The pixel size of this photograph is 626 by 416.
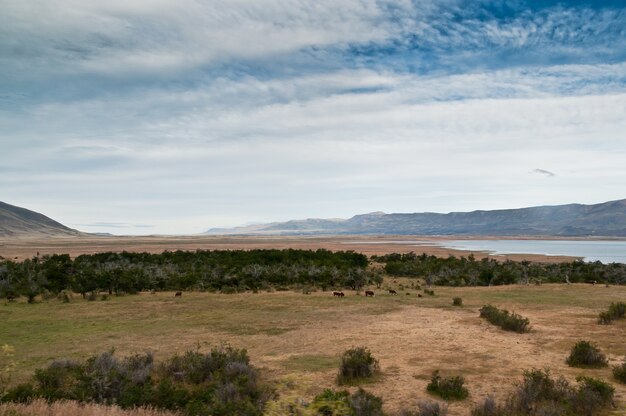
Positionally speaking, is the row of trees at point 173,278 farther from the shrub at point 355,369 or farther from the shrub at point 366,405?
the shrub at point 366,405

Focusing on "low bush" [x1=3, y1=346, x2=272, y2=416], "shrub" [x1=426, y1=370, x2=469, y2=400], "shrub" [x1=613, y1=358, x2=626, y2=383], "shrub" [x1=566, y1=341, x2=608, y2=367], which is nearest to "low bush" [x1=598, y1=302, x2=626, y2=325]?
"shrub" [x1=566, y1=341, x2=608, y2=367]

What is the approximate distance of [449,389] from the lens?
10070 millimetres

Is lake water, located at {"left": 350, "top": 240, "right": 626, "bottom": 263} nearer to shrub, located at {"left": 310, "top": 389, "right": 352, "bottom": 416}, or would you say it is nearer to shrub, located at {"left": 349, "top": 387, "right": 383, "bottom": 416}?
shrub, located at {"left": 349, "top": 387, "right": 383, "bottom": 416}

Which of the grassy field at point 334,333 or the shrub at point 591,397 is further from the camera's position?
the grassy field at point 334,333

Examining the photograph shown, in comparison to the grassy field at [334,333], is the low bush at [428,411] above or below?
above

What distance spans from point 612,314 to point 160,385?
58.1ft

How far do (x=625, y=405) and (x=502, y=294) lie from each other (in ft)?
64.2

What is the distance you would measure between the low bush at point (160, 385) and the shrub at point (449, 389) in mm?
3788

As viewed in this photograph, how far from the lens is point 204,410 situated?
8656mm

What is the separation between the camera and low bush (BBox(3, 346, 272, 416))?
913cm

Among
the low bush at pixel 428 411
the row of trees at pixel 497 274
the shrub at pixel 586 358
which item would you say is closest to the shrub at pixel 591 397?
the low bush at pixel 428 411

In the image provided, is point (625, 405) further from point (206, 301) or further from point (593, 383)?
point (206, 301)

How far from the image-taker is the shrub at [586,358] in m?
12.2

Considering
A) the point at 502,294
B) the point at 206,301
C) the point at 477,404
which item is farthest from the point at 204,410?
the point at 502,294
